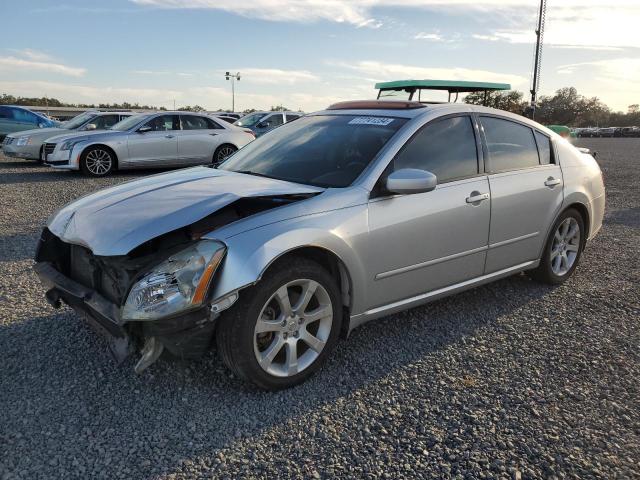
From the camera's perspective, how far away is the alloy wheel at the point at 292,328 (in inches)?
116

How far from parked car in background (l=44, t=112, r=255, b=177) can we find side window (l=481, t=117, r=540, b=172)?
797cm

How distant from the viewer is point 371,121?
12.7ft

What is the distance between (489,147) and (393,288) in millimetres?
1488

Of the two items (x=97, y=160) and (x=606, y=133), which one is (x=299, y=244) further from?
(x=606, y=133)

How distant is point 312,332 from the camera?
3.22 metres

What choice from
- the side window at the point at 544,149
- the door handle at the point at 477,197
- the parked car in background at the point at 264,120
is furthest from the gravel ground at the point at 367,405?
the parked car in background at the point at 264,120

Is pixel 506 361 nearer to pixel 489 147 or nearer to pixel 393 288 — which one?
pixel 393 288

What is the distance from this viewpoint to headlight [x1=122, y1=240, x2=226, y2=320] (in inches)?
105

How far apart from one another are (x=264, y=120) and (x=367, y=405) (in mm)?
14783

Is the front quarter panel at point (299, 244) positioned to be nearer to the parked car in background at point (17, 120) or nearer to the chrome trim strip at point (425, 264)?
the chrome trim strip at point (425, 264)

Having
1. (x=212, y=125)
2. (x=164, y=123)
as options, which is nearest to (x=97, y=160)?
(x=164, y=123)

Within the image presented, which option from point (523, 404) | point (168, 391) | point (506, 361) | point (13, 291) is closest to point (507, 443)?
point (523, 404)

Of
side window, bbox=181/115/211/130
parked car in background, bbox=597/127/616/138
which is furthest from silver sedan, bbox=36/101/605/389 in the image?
parked car in background, bbox=597/127/616/138

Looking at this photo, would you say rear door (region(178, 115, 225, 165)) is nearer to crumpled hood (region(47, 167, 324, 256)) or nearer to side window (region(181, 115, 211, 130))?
side window (region(181, 115, 211, 130))
